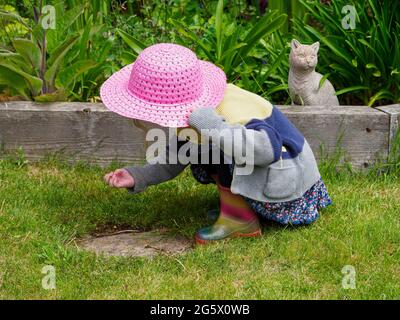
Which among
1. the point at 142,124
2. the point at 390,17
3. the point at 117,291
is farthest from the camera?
the point at 390,17

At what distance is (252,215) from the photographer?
358 cm

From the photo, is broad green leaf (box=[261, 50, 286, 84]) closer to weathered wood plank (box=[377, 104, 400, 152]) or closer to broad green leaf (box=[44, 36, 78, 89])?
weathered wood plank (box=[377, 104, 400, 152])

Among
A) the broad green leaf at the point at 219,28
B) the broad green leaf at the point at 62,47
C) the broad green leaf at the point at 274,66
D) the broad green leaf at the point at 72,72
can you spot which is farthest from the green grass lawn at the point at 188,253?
the broad green leaf at the point at 219,28

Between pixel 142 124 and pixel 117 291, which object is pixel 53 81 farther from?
pixel 117 291

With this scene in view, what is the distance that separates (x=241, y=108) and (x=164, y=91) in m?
0.33

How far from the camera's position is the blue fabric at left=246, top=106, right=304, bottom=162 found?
3.32m

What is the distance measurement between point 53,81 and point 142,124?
1.09 meters

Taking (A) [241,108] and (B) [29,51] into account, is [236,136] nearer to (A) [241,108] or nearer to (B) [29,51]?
(A) [241,108]

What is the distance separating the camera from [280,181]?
3.42 meters

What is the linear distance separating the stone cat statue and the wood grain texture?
11 cm

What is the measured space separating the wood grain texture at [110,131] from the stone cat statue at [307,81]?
106 millimetres

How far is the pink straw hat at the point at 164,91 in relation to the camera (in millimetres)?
3262

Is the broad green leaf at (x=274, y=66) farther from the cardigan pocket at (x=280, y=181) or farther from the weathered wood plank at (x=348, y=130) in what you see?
the cardigan pocket at (x=280, y=181)

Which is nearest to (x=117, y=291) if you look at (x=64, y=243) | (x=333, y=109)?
(x=64, y=243)
